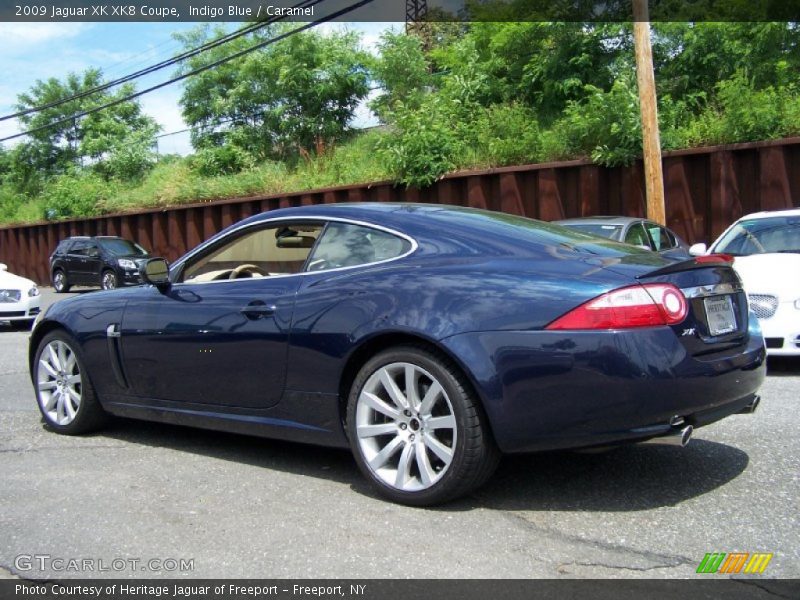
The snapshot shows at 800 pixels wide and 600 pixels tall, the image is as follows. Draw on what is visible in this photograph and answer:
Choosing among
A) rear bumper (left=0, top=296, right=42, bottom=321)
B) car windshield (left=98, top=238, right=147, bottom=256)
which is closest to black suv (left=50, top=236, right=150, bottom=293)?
car windshield (left=98, top=238, right=147, bottom=256)

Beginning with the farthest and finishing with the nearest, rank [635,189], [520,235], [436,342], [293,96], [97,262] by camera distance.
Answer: [293,96] < [97,262] < [635,189] < [520,235] < [436,342]

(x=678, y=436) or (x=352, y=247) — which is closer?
(x=678, y=436)

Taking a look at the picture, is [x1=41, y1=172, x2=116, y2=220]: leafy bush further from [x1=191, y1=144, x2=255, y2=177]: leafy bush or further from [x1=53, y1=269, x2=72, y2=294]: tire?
[x1=53, y1=269, x2=72, y2=294]: tire

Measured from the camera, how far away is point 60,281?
25672 mm

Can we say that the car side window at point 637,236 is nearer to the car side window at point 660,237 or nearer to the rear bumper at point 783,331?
the car side window at point 660,237

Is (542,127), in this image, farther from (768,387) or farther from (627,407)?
(627,407)

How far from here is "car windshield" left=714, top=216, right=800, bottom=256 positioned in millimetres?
8719

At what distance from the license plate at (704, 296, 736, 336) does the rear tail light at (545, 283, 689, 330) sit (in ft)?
0.94

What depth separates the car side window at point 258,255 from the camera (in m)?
4.74

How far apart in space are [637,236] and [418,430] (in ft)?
22.8

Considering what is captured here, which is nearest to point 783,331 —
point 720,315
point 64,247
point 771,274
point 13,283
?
point 771,274

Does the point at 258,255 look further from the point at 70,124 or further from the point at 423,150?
the point at 70,124

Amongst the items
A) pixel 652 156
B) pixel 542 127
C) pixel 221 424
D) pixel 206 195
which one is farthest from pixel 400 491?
pixel 206 195

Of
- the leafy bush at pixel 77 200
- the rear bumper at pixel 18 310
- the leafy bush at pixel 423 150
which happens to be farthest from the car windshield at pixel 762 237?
the leafy bush at pixel 77 200
